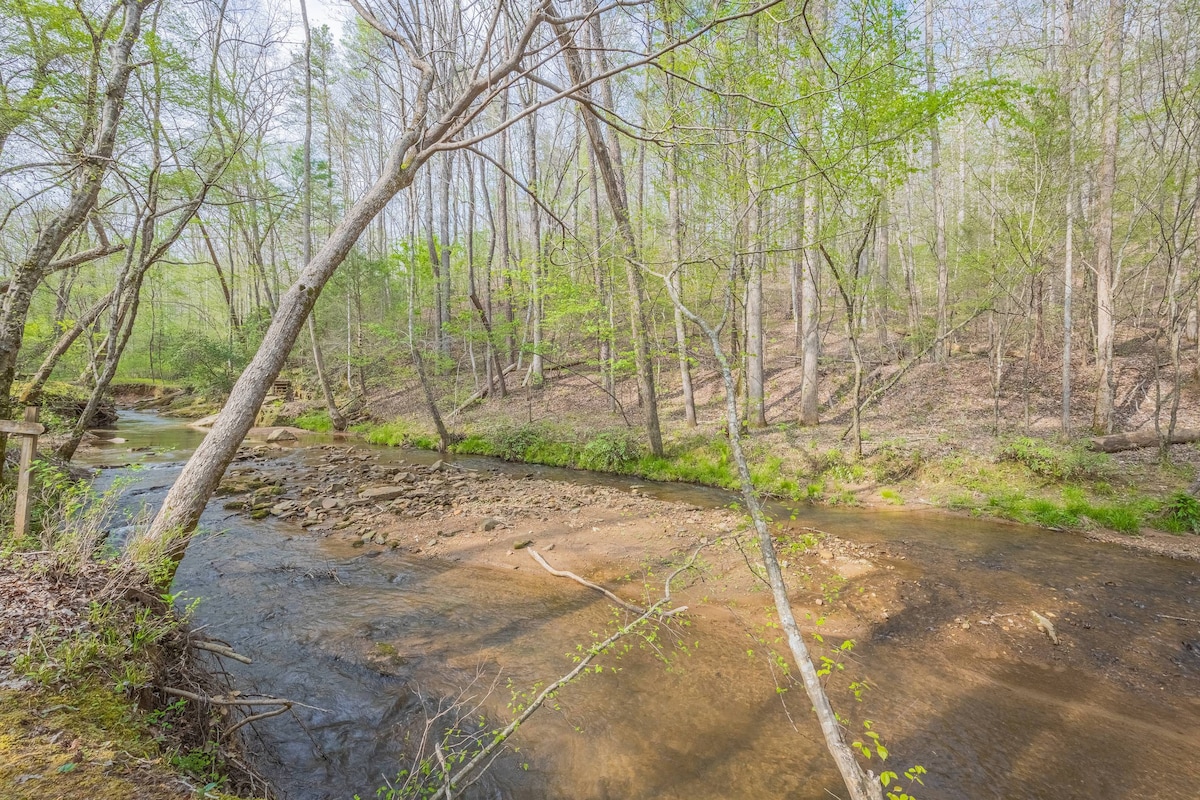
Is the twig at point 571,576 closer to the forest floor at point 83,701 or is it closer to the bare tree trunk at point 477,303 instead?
the forest floor at point 83,701

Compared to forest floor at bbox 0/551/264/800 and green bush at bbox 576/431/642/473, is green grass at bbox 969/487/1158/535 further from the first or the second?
forest floor at bbox 0/551/264/800

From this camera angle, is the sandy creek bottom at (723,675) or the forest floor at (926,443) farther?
the forest floor at (926,443)

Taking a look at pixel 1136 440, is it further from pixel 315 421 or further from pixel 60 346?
pixel 315 421

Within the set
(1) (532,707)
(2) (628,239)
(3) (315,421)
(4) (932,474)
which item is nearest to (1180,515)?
(4) (932,474)

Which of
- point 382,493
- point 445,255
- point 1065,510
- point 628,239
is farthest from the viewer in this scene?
point 445,255

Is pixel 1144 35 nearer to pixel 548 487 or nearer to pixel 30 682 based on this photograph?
pixel 548 487

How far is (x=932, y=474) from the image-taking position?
9.12m

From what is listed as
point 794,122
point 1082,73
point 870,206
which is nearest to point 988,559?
point 870,206

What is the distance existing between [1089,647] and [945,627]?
3.86ft

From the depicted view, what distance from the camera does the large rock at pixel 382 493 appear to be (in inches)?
360

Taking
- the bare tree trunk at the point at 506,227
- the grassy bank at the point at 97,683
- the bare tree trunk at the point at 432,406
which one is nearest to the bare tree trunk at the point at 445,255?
the bare tree trunk at the point at 506,227

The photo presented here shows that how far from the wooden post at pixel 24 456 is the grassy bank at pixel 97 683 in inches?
9.9

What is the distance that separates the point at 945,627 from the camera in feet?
15.9

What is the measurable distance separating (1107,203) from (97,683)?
592 inches
